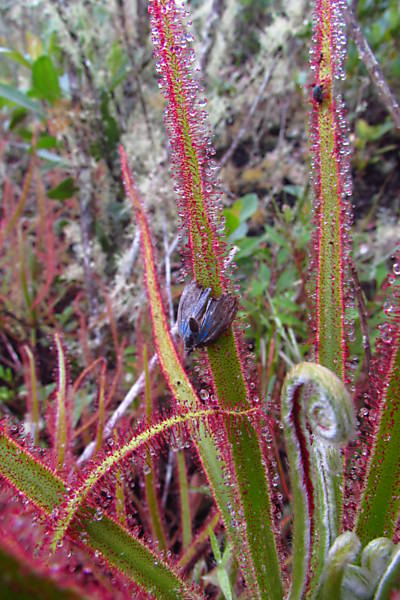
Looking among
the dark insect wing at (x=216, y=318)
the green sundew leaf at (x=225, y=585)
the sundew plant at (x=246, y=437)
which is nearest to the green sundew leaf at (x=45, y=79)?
the sundew plant at (x=246, y=437)

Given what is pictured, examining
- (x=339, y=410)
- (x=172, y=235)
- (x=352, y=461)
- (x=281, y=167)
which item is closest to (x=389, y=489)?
(x=352, y=461)

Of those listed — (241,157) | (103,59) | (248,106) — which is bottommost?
(241,157)

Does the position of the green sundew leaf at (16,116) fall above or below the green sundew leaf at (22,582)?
above

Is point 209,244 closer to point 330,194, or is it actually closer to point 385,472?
point 330,194

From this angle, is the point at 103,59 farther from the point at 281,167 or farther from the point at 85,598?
the point at 85,598

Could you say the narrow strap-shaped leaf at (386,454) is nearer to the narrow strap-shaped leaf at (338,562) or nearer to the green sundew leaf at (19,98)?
the narrow strap-shaped leaf at (338,562)

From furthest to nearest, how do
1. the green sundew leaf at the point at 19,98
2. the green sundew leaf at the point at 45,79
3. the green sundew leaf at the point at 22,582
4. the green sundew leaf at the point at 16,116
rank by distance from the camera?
the green sundew leaf at the point at 16,116
the green sundew leaf at the point at 19,98
the green sundew leaf at the point at 45,79
the green sundew leaf at the point at 22,582

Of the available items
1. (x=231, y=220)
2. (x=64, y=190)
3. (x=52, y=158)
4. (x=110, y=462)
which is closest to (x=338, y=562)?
(x=110, y=462)

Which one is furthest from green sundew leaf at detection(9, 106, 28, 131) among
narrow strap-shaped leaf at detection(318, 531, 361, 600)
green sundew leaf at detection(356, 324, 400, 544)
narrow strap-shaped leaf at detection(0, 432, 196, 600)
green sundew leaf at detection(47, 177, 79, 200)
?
narrow strap-shaped leaf at detection(318, 531, 361, 600)
